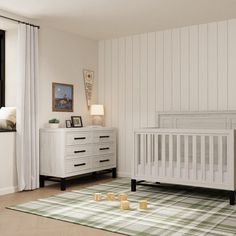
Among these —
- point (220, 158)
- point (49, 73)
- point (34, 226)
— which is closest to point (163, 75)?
point (49, 73)

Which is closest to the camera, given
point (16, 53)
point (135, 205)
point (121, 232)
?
point (121, 232)

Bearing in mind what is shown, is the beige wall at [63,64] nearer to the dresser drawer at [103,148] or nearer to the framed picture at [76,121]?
the framed picture at [76,121]

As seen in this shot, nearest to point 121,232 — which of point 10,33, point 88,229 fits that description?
point 88,229

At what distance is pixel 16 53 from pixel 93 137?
158 cm

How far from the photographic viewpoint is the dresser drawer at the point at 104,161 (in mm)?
5093

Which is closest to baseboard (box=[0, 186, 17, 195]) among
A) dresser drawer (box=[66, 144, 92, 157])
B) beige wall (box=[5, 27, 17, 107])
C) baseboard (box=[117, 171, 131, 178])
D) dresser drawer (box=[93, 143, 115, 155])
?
dresser drawer (box=[66, 144, 92, 157])

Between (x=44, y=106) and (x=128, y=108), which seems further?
(x=128, y=108)

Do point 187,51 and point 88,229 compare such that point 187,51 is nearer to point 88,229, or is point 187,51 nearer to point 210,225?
point 210,225

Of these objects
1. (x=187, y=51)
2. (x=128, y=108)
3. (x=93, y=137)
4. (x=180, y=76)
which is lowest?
(x=93, y=137)

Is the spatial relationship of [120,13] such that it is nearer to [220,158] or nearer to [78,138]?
[78,138]

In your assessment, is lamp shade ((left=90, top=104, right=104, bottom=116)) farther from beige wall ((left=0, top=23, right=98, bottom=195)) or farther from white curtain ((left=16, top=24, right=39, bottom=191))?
white curtain ((left=16, top=24, right=39, bottom=191))

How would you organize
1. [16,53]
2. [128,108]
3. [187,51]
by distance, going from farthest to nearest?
[128,108] < [187,51] < [16,53]

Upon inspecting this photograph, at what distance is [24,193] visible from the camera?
14.1 feet

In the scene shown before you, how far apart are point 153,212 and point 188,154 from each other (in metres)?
1.01
